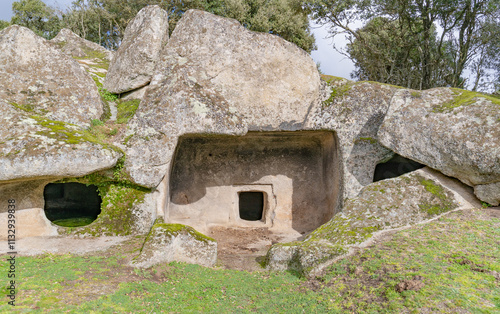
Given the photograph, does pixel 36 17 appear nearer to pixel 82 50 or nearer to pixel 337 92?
pixel 82 50

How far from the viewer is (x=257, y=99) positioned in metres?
8.97

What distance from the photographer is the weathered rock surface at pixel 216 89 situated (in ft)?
A: 26.6

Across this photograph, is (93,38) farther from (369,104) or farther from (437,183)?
(437,183)

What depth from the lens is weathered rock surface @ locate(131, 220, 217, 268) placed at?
21.1ft

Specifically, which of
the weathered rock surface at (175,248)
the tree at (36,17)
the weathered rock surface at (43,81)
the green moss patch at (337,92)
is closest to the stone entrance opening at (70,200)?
the weathered rock surface at (43,81)

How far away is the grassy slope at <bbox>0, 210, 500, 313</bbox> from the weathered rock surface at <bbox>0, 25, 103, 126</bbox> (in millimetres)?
3573

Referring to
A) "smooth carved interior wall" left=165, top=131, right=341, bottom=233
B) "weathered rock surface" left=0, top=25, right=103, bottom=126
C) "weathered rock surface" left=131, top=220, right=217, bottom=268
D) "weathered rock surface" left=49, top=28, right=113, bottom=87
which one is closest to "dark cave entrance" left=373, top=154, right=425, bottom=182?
"smooth carved interior wall" left=165, top=131, right=341, bottom=233

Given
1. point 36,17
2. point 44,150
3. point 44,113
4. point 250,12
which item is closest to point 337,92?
point 44,150

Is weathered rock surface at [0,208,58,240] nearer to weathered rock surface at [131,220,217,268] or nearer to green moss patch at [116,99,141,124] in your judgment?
weathered rock surface at [131,220,217,268]

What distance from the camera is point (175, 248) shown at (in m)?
6.85

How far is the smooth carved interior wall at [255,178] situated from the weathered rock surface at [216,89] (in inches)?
68.3

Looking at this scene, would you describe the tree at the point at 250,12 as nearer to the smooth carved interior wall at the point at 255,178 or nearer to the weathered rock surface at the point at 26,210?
the smooth carved interior wall at the point at 255,178

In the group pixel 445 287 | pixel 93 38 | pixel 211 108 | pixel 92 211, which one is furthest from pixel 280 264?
pixel 93 38

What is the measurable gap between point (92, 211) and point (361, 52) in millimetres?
15200
